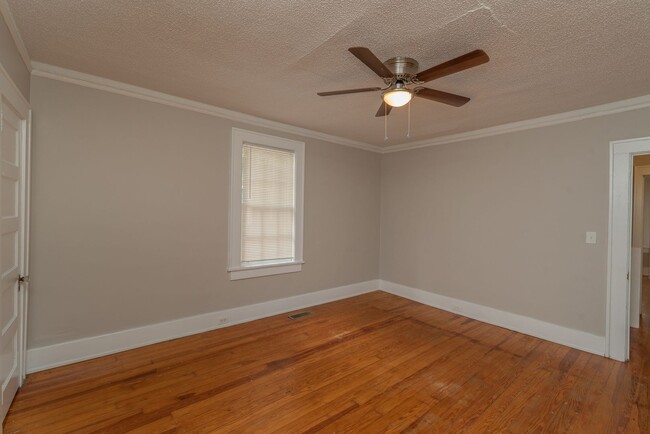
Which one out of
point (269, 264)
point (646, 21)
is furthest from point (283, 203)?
point (646, 21)

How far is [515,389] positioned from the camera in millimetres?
2416

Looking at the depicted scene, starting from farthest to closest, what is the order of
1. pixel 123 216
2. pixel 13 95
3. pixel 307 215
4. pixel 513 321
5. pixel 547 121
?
pixel 307 215, pixel 513 321, pixel 547 121, pixel 123 216, pixel 13 95

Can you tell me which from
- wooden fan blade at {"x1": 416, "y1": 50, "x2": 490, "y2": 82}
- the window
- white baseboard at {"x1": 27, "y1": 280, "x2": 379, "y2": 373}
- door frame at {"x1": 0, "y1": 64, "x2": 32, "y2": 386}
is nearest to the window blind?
the window

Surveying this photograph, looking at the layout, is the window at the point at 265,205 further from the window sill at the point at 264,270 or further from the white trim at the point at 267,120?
the white trim at the point at 267,120

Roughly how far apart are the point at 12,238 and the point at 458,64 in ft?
10.6

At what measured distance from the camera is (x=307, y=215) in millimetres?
4359

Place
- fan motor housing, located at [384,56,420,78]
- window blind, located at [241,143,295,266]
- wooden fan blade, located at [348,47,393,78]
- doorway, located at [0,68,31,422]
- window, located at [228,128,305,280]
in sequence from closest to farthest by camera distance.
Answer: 1. wooden fan blade, located at [348,47,393,78]
2. doorway, located at [0,68,31,422]
3. fan motor housing, located at [384,56,420,78]
4. window, located at [228,128,305,280]
5. window blind, located at [241,143,295,266]

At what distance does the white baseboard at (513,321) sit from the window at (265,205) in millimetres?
2025

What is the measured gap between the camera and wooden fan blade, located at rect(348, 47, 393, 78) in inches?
66.6

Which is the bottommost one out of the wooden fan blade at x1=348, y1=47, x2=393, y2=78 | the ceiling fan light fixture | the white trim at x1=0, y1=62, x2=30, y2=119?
the white trim at x1=0, y1=62, x2=30, y2=119

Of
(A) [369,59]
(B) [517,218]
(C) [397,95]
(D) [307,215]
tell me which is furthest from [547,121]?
(D) [307,215]

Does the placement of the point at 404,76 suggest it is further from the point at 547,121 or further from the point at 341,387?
the point at 341,387

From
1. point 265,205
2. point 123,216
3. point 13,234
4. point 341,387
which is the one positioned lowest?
point 341,387

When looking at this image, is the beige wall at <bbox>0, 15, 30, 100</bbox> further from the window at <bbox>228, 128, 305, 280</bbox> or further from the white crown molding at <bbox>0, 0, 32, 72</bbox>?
the window at <bbox>228, 128, 305, 280</bbox>
